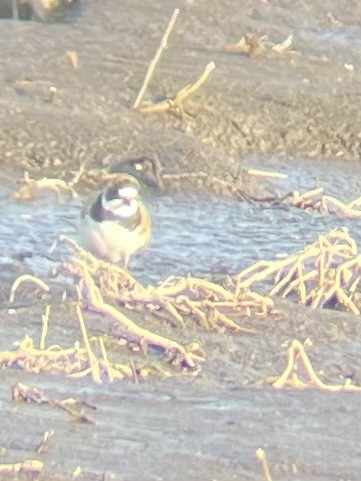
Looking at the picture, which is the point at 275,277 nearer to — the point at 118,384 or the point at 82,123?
the point at 118,384

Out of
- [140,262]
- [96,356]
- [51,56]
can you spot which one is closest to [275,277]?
[140,262]

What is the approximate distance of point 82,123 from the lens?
9664 millimetres

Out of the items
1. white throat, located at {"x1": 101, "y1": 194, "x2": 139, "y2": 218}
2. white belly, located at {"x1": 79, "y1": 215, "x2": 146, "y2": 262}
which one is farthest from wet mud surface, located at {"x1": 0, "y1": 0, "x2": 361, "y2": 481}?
white throat, located at {"x1": 101, "y1": 194, "x2": 139, "y2": 218}

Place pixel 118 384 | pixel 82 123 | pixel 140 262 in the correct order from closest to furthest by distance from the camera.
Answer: pixel 118 384
pixel 140 262
pixel 82 123

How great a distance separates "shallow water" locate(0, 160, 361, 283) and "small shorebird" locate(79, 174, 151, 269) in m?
0.13

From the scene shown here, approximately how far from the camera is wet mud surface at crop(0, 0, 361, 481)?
534 cm

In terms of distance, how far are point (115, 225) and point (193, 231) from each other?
2.85ft

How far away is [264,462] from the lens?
5.14m

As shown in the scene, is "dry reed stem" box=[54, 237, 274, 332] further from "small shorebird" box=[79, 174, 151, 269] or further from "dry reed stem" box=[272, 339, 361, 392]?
"small shorebird" box=[79, 174, 151, 269]

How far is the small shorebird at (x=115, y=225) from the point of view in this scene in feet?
25.0

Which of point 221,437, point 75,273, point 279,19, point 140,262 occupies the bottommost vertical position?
point 279,19

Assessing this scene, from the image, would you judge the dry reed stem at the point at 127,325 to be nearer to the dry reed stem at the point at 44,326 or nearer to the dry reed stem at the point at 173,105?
the dry reed stem at the point at 44,326

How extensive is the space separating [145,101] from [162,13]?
1541 millimetres

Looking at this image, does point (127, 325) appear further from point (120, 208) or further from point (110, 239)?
point (120, 208)
